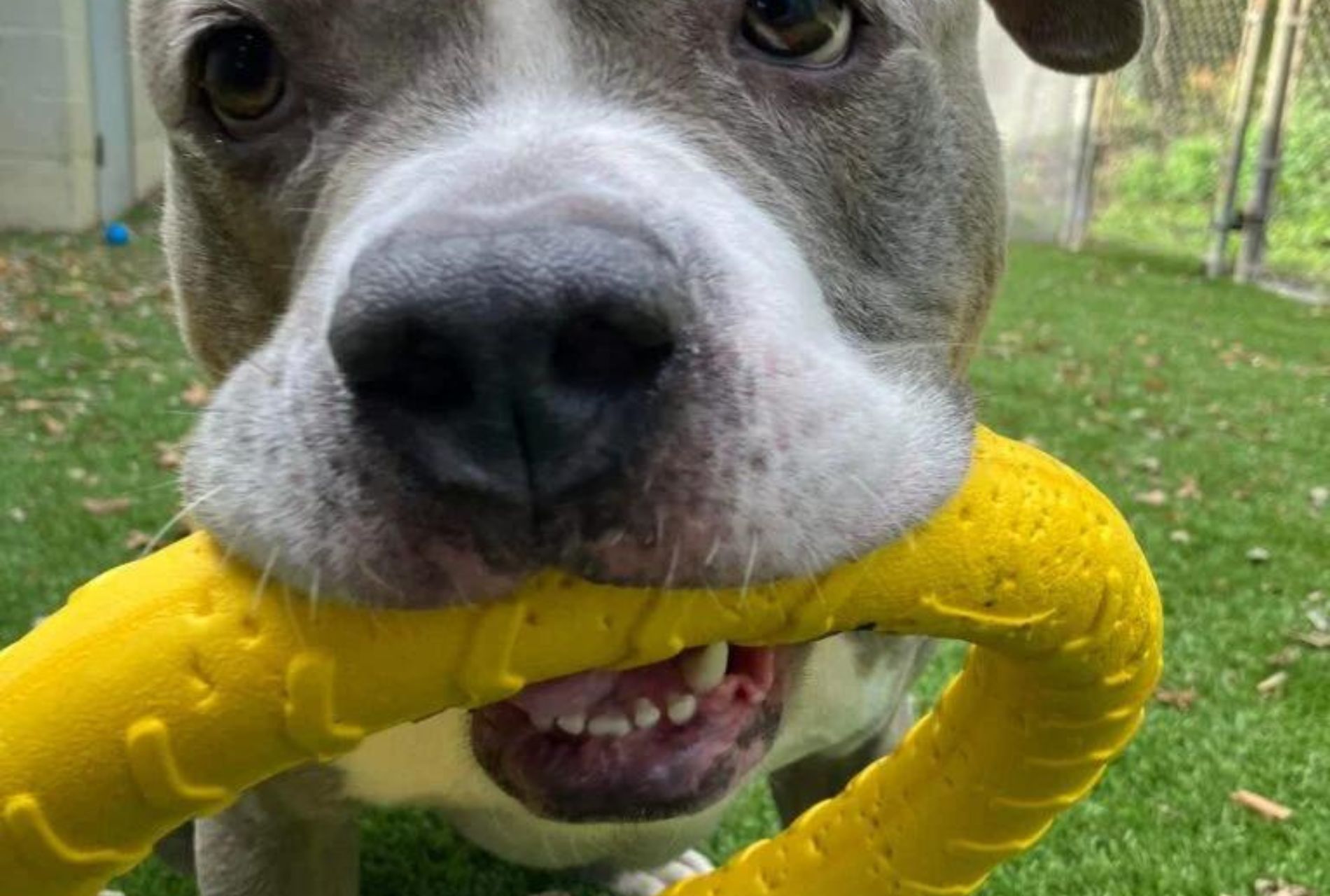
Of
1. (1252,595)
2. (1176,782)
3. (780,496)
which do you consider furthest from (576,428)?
(1252,595)

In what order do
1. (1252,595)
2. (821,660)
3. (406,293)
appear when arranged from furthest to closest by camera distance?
(1252,595) < (821,660) < (406,293)

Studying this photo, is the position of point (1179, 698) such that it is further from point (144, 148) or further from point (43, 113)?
point (144, 148)

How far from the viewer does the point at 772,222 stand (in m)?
1.76

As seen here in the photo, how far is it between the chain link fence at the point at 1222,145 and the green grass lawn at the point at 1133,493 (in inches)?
46.4

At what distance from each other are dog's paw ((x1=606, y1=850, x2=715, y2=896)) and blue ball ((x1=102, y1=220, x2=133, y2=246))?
864 cm

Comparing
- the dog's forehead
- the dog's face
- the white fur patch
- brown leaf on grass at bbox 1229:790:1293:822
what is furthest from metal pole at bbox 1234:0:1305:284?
the white fur patch

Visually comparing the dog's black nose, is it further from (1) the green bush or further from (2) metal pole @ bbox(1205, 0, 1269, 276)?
(2) metal pole @ bbox(1205, 0, 1269, 276)

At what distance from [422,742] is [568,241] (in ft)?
3.60

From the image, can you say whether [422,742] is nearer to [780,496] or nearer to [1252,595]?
[780,496]

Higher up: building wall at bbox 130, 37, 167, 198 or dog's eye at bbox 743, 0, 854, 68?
dog's eye at bbox 743, 0, 854, 68

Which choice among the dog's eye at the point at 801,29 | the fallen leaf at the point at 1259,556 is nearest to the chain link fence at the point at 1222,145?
the fallen leaf at the point at 1259,556

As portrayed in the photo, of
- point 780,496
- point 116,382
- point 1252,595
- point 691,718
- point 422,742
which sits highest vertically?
point 780,496

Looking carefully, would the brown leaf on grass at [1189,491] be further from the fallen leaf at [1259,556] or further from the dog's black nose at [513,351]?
the dog's black nose at [513,351]

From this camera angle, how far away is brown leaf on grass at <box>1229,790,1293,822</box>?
310 cm
